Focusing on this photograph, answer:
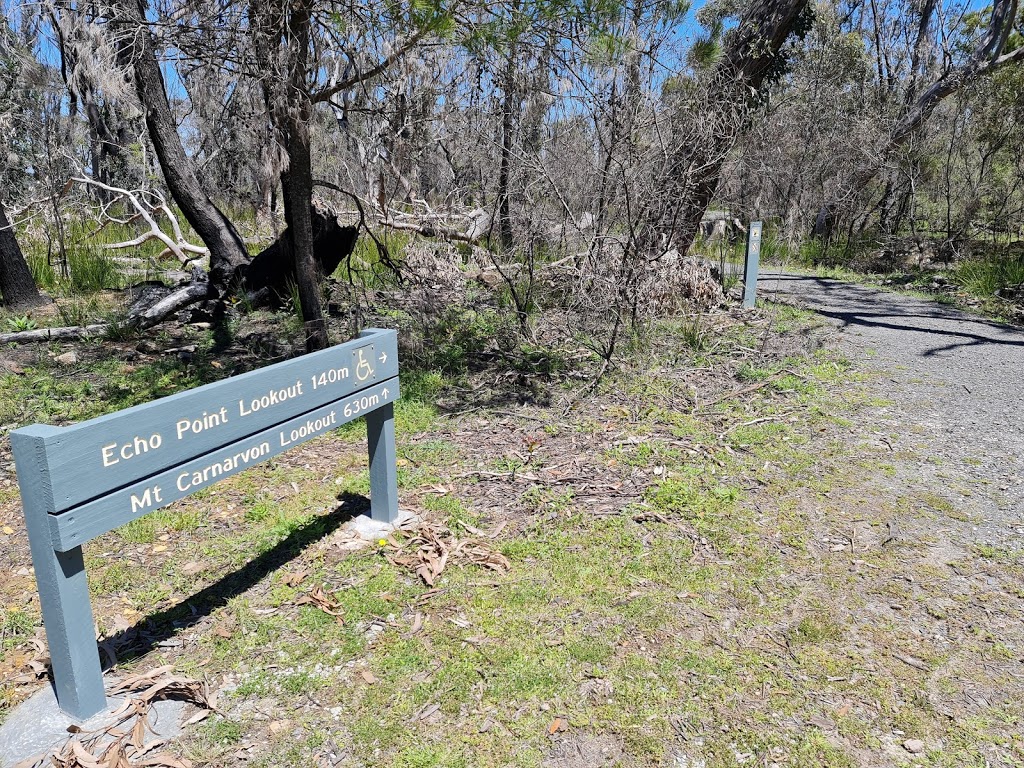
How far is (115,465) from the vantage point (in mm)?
2469

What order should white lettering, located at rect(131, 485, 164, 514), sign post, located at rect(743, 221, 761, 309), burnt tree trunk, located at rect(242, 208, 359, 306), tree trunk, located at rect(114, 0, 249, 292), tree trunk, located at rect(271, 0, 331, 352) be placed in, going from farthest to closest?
sign post, located at rect(743, 221, 761, 309)
tree trunk, located at rect(114, 0, 249, 292)
burnt tree trunk, located at rect(242, 208, 359, 306)
tree trunk, located at rect(271, 0, 331, 352)
white lettering, located at rect(131, 485, 164, 514)

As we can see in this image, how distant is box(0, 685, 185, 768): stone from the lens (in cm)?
245

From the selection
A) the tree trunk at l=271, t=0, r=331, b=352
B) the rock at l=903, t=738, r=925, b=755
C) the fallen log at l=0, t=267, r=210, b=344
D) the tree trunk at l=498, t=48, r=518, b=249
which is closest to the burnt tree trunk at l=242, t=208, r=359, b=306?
the fallen log at l=0, t=267, r=210, b=344

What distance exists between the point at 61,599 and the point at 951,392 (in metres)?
6.29

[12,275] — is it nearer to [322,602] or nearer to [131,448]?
[322,602]

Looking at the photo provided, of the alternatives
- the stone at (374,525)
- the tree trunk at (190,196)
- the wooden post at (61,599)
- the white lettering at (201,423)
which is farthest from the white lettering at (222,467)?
the tree trunk at (190,196)

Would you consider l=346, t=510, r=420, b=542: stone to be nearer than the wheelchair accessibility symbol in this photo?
No

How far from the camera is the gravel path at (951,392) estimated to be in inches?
170

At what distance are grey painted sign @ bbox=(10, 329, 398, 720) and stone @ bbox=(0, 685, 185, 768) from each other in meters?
0.05

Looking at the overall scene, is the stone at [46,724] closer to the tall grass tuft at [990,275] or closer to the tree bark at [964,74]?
the tall grass tuft at [990,275]

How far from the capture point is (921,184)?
15289 mm

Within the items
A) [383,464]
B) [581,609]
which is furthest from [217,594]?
[581,609]

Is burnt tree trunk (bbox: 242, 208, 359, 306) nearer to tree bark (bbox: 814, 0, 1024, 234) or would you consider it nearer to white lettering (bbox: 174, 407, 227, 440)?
white lettering (bbox: 174, 407, 227, 440)

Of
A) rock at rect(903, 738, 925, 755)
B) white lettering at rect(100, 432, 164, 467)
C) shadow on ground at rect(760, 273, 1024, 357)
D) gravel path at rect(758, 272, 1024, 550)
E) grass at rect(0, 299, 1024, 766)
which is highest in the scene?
white lettering at rect(100, 432, 164, 467)
